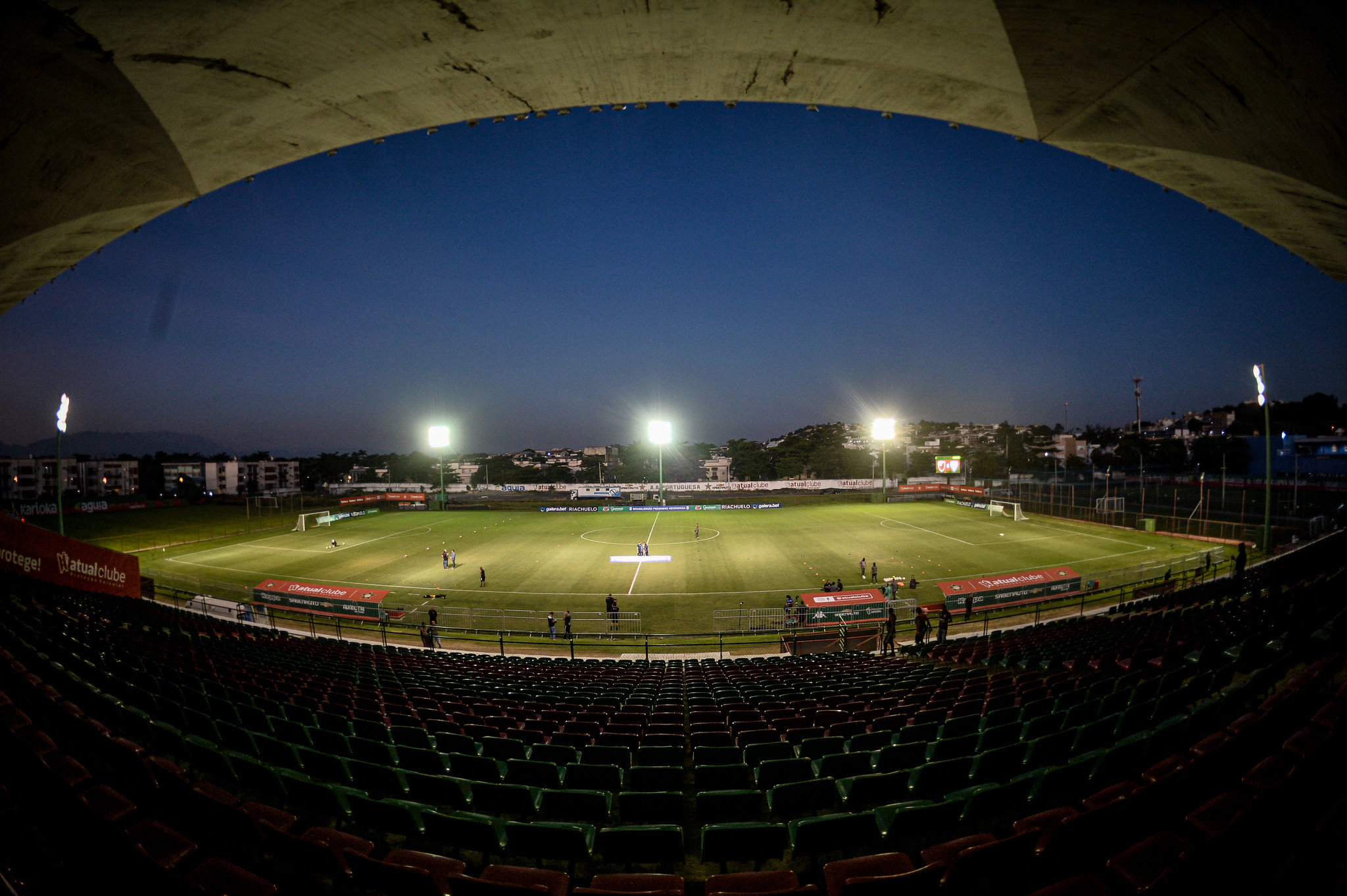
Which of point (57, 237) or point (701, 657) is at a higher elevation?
point (57, 237)

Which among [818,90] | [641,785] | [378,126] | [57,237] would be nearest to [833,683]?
[641,785]

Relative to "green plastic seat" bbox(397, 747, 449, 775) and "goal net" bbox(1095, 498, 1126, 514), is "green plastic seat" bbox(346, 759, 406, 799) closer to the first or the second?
"green plastic seat" bbox(397, 747, 449, 775)

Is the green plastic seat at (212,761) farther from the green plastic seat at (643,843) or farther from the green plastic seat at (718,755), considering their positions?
the green plastic seat at (718,755)

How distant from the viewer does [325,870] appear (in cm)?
319

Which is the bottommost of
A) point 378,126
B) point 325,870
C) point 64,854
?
point 325,870

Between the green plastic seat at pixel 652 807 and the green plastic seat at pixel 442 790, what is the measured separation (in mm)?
1597

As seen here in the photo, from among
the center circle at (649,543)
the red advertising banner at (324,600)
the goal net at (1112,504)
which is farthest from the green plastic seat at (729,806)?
the goal net at (1112,504)

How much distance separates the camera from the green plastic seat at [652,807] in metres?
4.82

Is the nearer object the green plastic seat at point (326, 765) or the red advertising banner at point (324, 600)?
the green plastic seat at point (326, 765)

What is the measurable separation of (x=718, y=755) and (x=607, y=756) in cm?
134

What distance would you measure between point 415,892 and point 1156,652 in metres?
14.0

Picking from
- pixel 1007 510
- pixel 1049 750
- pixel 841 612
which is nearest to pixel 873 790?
pixel 1049 750

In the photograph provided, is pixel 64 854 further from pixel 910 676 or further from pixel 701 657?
pixel 701 657

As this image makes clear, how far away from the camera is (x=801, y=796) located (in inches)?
193
